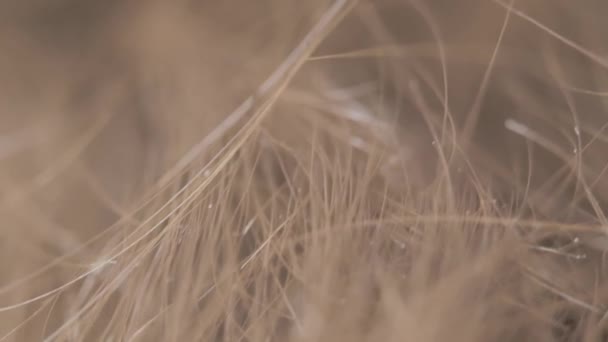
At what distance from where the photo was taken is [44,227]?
0.60 m

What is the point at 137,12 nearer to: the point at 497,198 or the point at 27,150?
the point at 27,150

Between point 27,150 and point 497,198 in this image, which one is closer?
point 497,198

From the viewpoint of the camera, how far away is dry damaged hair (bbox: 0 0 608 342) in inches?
19.3

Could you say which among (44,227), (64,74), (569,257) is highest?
(64,74)

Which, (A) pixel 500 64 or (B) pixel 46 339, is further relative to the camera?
(A) pixel 500 64

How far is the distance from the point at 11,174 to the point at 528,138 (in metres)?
0.47

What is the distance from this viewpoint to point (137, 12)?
0.67m

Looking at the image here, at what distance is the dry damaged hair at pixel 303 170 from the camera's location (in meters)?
0.49

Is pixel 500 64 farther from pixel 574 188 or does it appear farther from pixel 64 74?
pixel 64 74

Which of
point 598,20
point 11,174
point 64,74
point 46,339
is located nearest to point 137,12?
point 64,74

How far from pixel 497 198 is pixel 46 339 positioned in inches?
14.1

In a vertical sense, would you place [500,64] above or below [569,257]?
above

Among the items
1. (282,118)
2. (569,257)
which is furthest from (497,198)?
(282,118)

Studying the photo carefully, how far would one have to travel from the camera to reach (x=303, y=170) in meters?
0.57
